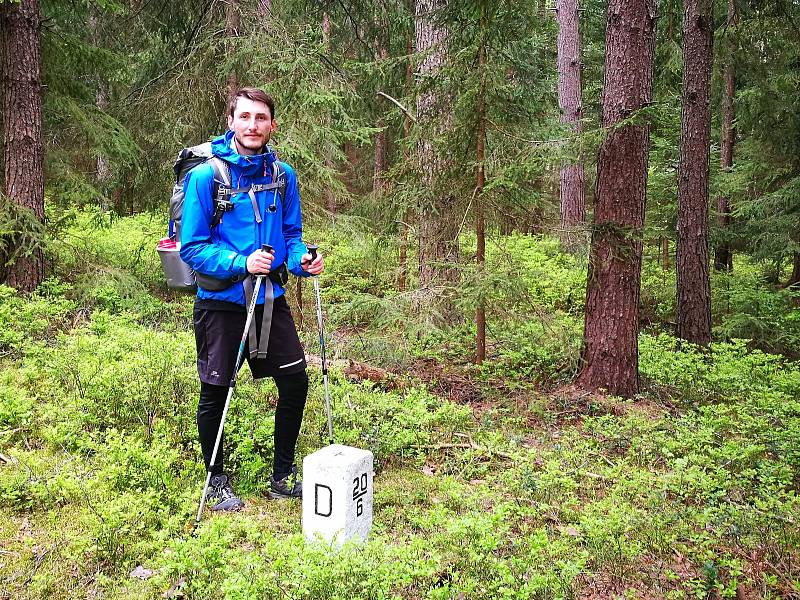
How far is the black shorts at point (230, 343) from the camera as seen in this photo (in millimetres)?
3777

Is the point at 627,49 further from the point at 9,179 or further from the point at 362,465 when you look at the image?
the point at 9,179

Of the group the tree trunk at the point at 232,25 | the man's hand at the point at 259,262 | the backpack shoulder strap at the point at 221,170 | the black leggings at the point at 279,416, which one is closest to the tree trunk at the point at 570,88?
the tree trunk at the point at 232,25

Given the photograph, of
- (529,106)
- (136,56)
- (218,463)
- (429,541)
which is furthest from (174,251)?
(136,56)

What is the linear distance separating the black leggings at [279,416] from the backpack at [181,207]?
643 millimetres

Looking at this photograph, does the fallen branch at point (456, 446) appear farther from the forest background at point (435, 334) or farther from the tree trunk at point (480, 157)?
the tree trunk at point (480, 157)

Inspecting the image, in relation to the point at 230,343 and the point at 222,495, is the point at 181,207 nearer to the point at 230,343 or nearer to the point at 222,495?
the point at 230,343

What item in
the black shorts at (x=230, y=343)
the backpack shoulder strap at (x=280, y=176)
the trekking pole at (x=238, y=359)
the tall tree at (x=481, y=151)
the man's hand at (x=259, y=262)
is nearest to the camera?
the man's hand at (x=259, y=262)

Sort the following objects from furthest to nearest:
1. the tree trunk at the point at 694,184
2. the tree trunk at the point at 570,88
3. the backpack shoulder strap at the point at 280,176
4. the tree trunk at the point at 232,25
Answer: the tree trunk at the point at 570,88, the tree trunk at the point at 694,184, the tree trunk at the point at 232,25, the backpack shoulder strap at the point at 280,176

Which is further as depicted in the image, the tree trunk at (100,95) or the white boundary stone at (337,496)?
the tree trunk at (100,95)

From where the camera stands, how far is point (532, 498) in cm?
425

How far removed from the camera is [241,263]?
142 inches

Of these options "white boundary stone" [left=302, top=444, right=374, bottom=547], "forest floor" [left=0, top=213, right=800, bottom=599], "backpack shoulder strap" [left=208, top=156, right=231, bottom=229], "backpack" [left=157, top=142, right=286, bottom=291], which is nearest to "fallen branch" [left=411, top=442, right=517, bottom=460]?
"forest floor" [left=0, top=213, right=800, bottom=599]

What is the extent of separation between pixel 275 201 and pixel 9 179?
619 cm

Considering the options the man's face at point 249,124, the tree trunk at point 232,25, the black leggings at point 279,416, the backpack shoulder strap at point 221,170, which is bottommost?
the black leggings at point 279,416
